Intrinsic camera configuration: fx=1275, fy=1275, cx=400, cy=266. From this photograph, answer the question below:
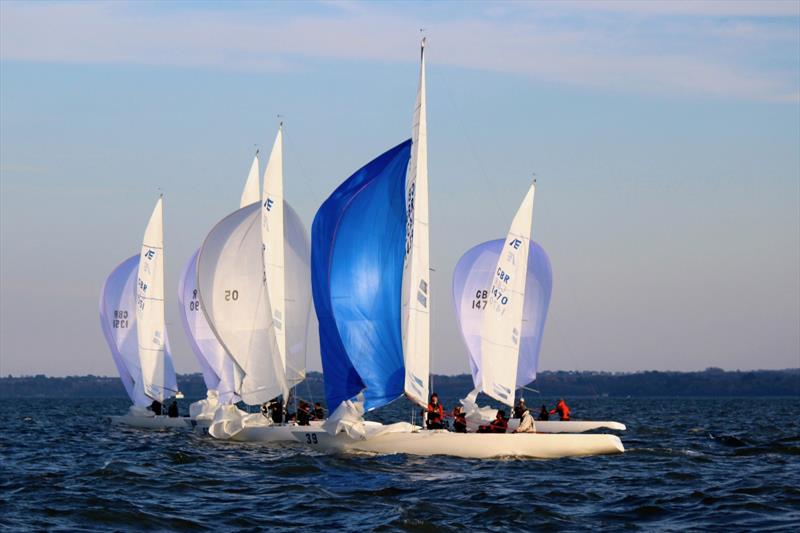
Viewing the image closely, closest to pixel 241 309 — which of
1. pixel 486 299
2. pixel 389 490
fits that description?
pixel 486 299

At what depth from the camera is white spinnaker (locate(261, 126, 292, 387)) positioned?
41.2 meters

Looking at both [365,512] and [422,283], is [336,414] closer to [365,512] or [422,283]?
[422,283]

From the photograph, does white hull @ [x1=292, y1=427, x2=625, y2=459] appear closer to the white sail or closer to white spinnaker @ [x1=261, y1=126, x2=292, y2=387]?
white spinnaker @ [x1=261, y1=126, x2=292, y2=387]

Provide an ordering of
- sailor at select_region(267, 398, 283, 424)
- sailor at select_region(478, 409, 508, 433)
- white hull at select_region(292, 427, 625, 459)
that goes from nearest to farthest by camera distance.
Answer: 1. white hull at select_region(292, 427, 625, 459)
2. sailor at select_region(478, 409, 508, 433)
3. sailor at select_region(267, 398, 283, 424)

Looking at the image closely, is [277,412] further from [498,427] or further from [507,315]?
[498,427]

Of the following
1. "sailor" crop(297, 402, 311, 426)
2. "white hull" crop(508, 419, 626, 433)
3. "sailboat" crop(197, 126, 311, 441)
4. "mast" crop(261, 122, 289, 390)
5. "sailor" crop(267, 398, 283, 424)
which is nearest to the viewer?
"sailor" crop(297, 402, 311, 426)

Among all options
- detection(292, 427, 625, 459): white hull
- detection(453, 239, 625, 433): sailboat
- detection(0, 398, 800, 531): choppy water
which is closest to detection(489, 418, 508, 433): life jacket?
detection(292, 427, 625, 459): white hull

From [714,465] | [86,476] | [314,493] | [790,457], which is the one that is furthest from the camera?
[790,457]

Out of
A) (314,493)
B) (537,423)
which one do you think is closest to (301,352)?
(537,423)

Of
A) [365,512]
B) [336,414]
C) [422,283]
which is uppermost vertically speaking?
[422,283]

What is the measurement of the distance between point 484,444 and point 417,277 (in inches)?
174

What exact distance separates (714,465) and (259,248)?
16419 millimetres

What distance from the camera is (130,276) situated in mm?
52938

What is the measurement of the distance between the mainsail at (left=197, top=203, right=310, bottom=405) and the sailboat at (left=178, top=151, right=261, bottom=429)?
189 centimetres
